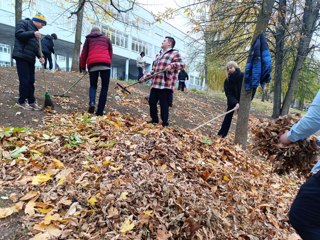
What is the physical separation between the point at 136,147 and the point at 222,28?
7.68 metres

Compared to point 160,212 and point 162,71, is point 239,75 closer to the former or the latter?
point 162,71

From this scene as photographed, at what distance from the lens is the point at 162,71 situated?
204 inches

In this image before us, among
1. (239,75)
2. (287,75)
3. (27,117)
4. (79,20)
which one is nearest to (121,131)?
(27,117)

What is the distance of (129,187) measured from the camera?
9.32 ft

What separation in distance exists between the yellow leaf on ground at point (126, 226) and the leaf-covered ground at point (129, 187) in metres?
0.01

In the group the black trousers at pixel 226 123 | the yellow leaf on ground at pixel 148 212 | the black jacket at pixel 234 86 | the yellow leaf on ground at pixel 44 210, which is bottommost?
the yellow leaf on ground at pixel 44 210

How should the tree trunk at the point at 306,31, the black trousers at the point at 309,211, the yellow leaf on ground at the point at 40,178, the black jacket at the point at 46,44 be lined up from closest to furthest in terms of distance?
1. the black trousers at the point at 309,211
2. the yellow leaf on ground at the point at 40,178
3. the black jacket at the point at 46,44
4. the tree trunk at the point at 306,31

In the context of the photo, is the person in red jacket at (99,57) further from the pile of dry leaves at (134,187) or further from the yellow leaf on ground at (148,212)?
the yellow leaf on ground at (148,212)

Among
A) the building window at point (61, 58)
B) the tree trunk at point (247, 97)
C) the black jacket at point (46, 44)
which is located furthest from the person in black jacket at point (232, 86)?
the building window at point (61, 58)

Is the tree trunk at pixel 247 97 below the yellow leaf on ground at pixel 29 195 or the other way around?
the other way around

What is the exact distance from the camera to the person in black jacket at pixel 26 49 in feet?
17.0

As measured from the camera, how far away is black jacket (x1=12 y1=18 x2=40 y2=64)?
17.0 ft

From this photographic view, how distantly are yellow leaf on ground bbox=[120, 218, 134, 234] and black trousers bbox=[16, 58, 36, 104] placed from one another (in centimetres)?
395

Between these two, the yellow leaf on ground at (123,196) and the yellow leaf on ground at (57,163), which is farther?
the yellow leaf on ground at (57,163)
